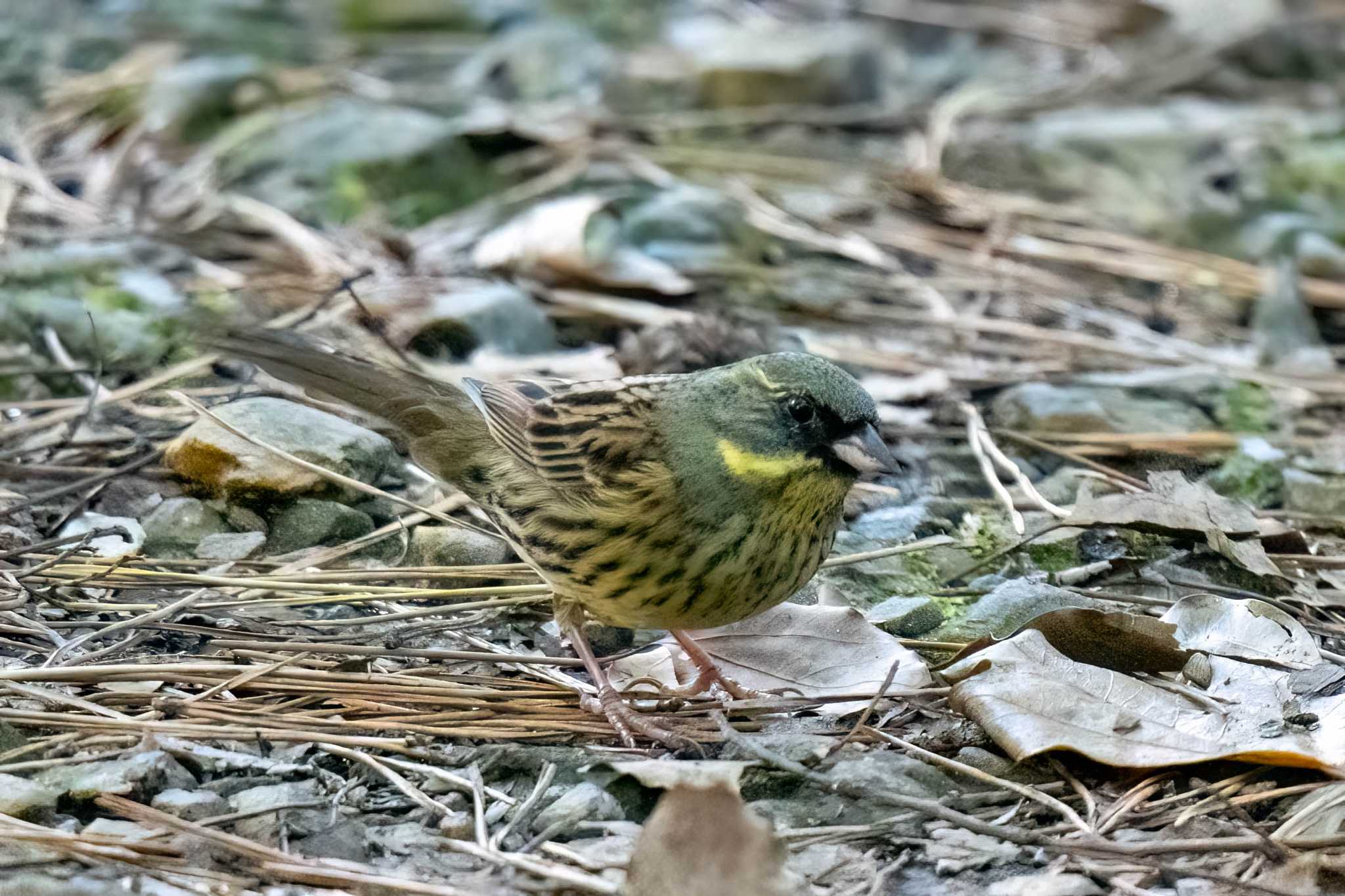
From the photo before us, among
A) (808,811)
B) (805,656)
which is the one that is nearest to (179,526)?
(805,656)

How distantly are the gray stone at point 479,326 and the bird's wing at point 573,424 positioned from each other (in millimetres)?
1225

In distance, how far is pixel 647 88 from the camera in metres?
8.73

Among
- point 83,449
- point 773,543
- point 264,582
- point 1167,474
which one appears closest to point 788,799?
point 773,543

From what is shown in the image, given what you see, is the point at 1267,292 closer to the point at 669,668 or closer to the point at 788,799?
the point at 669,668

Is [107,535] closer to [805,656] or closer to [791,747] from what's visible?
[805,656]

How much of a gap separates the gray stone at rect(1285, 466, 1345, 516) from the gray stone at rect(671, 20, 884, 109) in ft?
15.4

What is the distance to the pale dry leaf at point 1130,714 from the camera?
10.0ft

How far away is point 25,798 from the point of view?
277 cm

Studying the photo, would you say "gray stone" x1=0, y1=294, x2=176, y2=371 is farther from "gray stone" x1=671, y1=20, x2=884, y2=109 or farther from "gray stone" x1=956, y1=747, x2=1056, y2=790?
"gray stone" x1=671, y1=20, x2=884, y2=109

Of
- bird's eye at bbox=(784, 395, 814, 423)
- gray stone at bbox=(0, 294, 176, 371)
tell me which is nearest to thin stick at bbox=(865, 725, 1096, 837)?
bird's eye at bbox=(784, 395, 814, 423)

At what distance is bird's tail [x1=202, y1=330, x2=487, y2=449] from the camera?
12.8 ft

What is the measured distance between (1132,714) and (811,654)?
0.79 m

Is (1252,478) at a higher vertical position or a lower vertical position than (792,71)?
lower

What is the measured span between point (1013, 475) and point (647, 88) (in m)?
4.69
